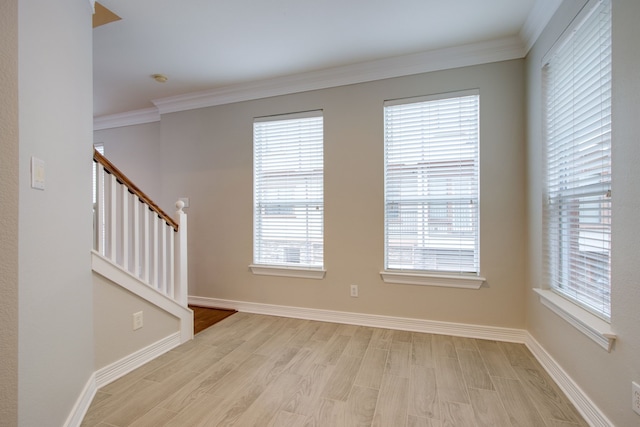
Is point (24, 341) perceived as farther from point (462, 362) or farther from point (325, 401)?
point (462, 362)

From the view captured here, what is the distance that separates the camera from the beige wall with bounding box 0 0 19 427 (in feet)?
3.57

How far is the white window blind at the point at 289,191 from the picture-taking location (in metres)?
3.25

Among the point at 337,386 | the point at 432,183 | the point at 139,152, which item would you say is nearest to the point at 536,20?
the point at 432,183

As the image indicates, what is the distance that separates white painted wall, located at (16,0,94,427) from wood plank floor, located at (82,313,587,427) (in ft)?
1.45

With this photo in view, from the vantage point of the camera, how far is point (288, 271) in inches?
131

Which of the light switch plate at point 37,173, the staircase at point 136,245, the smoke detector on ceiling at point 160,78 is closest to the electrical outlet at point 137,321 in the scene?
the staircase at point 136,245

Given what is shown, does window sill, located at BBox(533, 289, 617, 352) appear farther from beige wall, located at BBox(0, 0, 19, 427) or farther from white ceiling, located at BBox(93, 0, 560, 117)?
beige wall, located at BBox(0, 0, 19, 427)

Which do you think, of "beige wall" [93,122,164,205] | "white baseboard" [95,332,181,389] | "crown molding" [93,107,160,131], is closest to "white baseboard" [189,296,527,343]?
"white baseboard" [95,332,181,389]

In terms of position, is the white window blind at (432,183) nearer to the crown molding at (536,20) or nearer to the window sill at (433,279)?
the window sill at (433,279)

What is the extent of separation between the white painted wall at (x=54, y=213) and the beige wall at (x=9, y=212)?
33 mm

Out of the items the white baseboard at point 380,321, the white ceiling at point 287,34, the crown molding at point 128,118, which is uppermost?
the white ceiling at point 287,34

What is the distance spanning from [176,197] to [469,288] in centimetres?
353

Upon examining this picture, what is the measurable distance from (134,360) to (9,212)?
4.98ft

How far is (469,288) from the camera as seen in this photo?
2.72 meters
